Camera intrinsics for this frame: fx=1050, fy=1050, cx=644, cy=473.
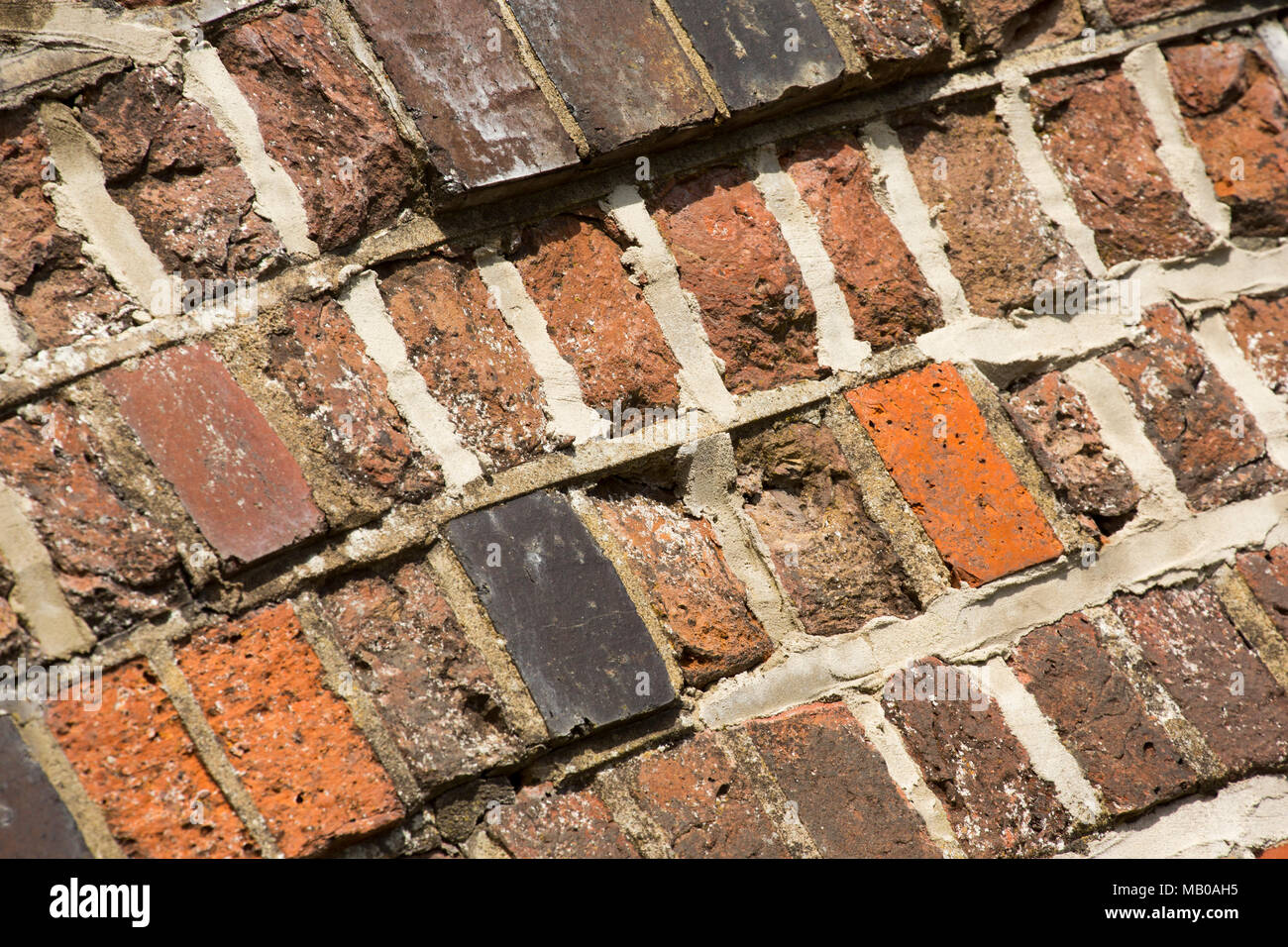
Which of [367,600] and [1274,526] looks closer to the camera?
[367,600]

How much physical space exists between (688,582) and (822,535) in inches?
6.6

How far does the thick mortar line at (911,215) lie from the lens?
3.90 feet

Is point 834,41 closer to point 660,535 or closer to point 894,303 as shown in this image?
point 894,303

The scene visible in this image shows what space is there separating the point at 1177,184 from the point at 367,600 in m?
1.07

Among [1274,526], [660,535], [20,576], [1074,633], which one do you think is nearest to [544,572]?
[660,535]

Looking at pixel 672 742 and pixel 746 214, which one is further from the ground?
pixel 746 214

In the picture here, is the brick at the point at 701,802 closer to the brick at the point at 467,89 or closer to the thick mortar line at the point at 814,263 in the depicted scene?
the thick mortar line at the point at 814,263

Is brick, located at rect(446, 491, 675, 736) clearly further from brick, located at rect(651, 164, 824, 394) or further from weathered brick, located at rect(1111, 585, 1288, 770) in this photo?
weathered brick, located at rect(1111, 585, 1288, 770)

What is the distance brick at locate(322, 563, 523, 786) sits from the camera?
37.9 inches

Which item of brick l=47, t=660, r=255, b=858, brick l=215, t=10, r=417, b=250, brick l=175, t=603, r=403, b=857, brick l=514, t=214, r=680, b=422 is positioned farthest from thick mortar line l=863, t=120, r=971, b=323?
brick l=47, t=660, r=255, b=858

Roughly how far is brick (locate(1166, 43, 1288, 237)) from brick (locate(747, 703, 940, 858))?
0.80m

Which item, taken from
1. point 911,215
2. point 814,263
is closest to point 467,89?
point 814,263

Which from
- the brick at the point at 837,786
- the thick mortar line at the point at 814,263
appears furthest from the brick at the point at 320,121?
the brick at the point at 837,786

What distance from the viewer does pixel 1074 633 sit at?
115cm
